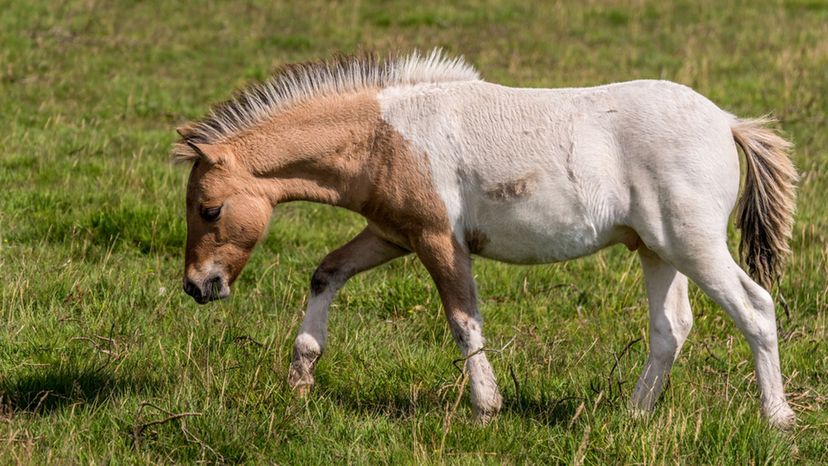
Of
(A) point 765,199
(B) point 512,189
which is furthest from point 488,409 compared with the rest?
(A) point 765,199

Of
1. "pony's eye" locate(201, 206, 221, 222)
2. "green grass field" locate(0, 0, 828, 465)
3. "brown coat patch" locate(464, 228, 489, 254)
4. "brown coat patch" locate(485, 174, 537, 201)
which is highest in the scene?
"brown coat patch" locate(485, 174, 537, 201)

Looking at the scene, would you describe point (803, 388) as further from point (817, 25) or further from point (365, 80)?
point (817, 25)

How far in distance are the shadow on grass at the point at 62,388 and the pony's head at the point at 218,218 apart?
1.87 feet

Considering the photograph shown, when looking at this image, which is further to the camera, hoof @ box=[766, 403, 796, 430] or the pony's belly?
the pony's belly

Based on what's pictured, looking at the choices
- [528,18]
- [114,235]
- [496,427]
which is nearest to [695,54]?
[528,18]

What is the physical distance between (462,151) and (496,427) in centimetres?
133

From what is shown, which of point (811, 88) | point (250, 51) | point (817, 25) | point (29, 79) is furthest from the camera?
point (817, 25)

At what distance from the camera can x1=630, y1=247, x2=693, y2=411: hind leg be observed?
18.5ft

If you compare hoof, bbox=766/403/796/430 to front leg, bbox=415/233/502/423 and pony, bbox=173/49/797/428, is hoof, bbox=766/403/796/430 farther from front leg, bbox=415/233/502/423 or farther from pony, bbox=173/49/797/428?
front leg, bbox=415/233/502/423

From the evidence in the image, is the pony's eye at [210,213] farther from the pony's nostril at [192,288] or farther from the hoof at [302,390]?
the hoof at [302,390]

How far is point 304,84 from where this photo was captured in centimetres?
553

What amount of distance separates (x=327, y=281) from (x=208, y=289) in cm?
67

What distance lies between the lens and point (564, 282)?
24.6 feet

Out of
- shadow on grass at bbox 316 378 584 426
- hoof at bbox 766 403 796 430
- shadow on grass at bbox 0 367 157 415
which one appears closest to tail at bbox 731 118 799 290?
hoof at bbox 766 403 796 430
